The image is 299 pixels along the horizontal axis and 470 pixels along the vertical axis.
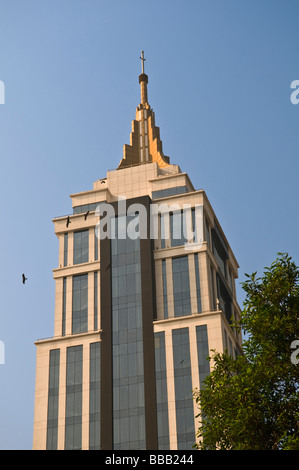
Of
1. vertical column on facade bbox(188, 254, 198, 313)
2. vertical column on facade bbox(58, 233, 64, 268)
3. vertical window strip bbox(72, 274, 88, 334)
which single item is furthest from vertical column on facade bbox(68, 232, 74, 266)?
vertical column on facade bbox(188, 254, 198, 313)

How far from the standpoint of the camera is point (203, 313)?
8256 centimetres

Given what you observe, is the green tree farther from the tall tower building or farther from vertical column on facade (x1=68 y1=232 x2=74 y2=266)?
vertical column on facade (x1=68 y1=232 x2=74 y2=266)

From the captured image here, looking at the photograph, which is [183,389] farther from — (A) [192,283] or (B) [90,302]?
(B) [90,302]

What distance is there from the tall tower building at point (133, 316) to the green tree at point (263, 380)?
4027 centimetres

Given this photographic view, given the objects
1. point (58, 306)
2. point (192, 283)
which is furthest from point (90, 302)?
point (192, 283)

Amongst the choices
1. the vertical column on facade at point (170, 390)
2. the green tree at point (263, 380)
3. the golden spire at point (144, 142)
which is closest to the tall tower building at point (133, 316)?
the vertical column on facade at point (170, 390)

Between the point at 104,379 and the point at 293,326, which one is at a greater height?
the point at 104,379

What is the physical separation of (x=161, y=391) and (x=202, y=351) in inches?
233

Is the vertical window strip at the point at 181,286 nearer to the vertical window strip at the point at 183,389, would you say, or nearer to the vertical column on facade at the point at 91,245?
the vertical window strip at the point at 183,389

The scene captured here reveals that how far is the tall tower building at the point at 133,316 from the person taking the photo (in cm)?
7900

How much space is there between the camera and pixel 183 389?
78.6m

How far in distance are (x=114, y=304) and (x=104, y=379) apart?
29.2 feet
